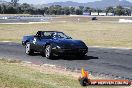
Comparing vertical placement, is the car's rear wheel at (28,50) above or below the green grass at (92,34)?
above

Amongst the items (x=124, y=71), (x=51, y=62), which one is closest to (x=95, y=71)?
(x=124, y=71)

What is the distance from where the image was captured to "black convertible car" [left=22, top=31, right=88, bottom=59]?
1786cm

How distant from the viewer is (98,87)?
32.8 ft

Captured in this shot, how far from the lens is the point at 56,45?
17984mm

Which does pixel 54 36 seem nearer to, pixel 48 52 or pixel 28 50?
pixel 48 52

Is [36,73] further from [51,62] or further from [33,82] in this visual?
[51,62]

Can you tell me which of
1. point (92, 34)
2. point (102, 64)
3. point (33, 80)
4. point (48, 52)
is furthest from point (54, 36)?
point (92, 34)

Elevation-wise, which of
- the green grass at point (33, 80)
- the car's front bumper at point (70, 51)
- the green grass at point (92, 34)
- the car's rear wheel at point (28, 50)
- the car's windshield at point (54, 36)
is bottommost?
the green grass at point (92, 34)

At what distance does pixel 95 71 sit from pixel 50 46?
473cm

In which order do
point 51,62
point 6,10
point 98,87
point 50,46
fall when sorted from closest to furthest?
point 98,87 < point 51,62 < point 50,46 < point 6,10

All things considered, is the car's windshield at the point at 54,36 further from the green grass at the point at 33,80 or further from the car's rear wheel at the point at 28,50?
the green grass at the point at 33,80

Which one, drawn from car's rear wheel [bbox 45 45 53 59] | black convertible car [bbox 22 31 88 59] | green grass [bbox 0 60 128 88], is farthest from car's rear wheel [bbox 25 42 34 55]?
green grass [bbox 0 60 128 88]

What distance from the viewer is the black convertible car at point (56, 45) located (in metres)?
17.9

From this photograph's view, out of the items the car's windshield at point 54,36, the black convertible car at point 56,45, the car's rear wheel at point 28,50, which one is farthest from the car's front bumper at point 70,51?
the car's rear wheel at point 28,50
